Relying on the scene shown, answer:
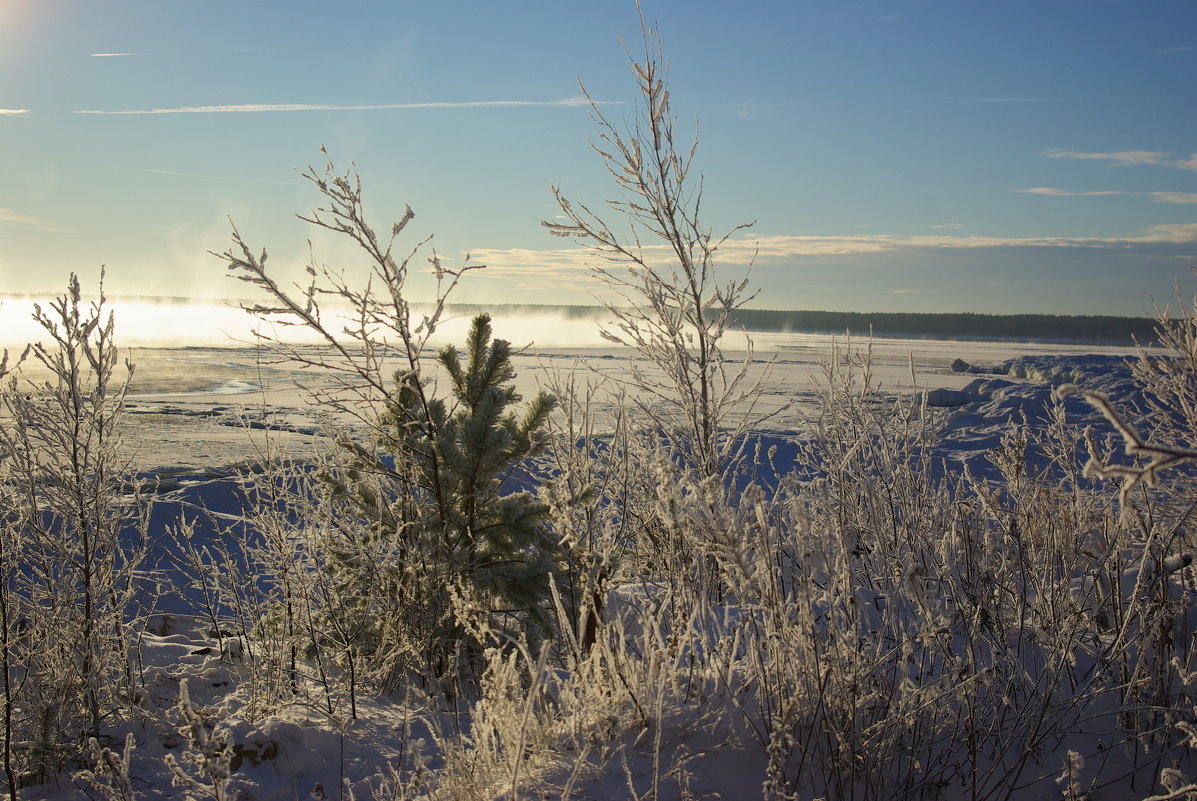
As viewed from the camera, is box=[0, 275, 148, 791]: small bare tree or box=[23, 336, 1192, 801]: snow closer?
box=[23, 336, 1192, 801]: snow

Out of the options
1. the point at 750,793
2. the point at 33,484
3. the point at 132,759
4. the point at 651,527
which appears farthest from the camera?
the point at 651,527

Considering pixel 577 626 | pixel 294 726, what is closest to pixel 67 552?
pixel 294 726

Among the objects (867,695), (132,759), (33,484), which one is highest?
(33,484)

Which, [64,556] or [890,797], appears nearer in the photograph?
[890,797]

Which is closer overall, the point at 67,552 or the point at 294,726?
A: the point at 294,726

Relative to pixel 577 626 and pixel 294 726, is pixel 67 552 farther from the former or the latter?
pixel 577 626

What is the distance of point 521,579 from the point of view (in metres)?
4.39

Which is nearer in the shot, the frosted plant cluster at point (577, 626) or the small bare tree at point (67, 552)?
the frosted plant cluster at point (577, 626)

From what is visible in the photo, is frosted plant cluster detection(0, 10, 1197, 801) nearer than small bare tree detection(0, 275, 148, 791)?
Yes

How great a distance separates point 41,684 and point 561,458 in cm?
245

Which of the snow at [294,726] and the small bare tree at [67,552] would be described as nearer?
the snow at [294,726]

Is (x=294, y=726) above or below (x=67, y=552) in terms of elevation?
below

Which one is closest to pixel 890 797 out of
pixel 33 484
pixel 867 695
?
pixel 867 695

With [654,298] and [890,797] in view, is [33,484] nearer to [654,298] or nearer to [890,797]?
[654,298]
